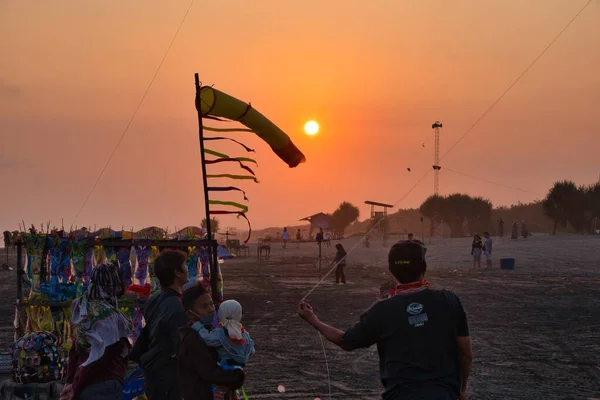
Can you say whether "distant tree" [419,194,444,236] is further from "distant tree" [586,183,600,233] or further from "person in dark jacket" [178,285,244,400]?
"person in dark jacket" [178,285,244,400]

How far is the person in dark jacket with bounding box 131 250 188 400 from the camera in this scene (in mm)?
6047

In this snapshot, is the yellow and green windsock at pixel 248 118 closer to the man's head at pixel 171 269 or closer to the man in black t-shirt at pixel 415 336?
the man's head at pixel 171 269

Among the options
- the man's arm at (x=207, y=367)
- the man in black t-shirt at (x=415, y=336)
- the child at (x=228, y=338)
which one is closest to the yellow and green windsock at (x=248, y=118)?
the child at (x=228, y=338)

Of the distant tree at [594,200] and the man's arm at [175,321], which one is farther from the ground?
the distant tree at [594,200]

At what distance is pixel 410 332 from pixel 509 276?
1301 inches

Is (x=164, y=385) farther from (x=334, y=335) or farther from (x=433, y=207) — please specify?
(x=433, y=207)

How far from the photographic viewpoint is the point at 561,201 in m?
85.8

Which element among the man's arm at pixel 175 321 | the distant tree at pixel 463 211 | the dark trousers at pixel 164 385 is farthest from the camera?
the distant tree at pixel 463 211

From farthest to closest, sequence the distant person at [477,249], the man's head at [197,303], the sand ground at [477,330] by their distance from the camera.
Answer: the distant person at [477,249] → the sand ground at [477,330] → the man's head at [197,303]

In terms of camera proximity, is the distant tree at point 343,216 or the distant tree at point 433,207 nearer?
the distant tree at point 433,207

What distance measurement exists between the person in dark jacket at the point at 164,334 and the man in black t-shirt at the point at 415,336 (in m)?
1.88

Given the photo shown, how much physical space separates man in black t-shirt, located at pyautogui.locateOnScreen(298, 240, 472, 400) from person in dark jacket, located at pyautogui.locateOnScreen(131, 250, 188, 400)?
1.88m

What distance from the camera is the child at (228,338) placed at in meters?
5.52

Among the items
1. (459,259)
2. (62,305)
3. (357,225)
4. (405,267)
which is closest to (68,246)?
(62,305)
